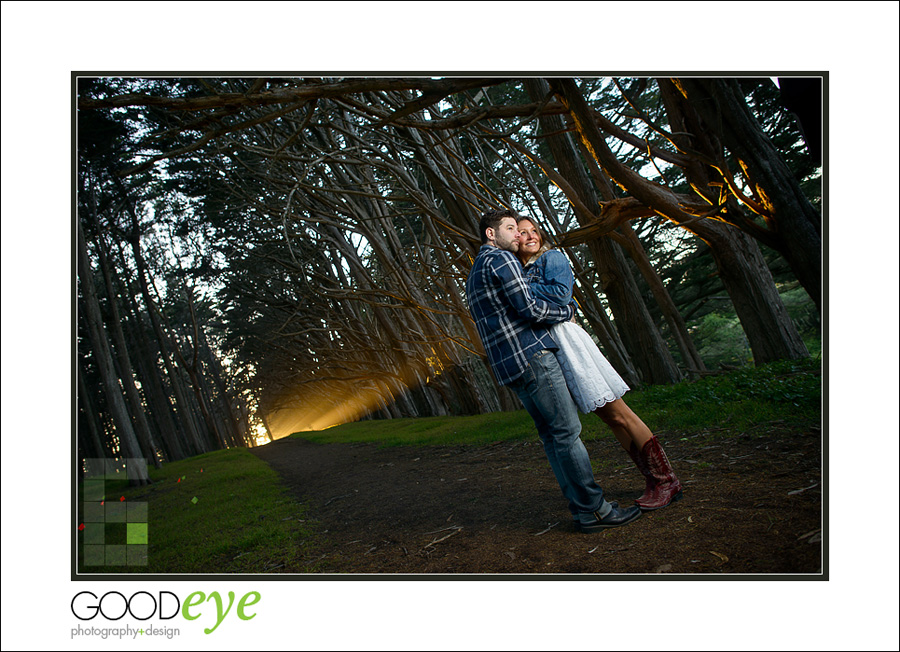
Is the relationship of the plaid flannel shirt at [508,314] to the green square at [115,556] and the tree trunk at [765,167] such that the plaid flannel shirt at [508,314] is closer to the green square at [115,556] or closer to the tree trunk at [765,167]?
the tree trunk at [765,167]

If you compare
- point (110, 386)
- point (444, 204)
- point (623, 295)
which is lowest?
point (623, 295)

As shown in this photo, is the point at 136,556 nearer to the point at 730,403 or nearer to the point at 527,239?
the point at 527,239

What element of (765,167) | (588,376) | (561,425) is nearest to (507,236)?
(588,376)

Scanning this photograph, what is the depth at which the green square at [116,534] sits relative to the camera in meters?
2.93

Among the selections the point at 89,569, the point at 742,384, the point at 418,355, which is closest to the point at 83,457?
the point at 89,569

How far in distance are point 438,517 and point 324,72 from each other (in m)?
2.91

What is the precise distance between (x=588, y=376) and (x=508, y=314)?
518 millimetres

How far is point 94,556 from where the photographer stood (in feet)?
9.18

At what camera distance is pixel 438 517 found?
11.6 feet

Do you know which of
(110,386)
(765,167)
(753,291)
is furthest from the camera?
(110,386)

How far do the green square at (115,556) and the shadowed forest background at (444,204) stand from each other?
25.3 inches

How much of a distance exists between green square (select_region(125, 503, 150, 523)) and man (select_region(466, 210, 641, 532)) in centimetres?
247

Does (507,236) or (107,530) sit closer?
(507,236)

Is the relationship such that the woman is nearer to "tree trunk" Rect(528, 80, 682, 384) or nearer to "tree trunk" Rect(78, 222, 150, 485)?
"tree trunk" Rect(528, 80, 682, 384)
